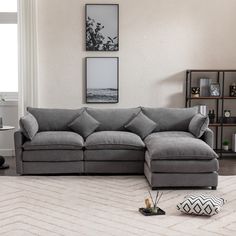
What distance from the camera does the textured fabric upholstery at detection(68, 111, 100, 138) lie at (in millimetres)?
6297

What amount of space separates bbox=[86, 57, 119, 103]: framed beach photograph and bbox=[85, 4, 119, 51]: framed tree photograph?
193mm

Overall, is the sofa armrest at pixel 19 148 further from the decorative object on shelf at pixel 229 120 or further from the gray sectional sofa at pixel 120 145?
the decorative object on shelf at pixel 229 120

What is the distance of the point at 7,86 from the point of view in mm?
7355

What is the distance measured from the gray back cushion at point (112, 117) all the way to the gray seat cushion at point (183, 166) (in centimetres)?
139

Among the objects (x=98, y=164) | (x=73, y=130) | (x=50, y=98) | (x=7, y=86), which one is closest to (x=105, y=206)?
(x=98, y=164)

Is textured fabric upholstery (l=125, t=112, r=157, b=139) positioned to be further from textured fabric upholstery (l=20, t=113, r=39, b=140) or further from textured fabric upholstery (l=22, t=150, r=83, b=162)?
textured fabric upholstery (l=20, t=113, r=39, b=140)

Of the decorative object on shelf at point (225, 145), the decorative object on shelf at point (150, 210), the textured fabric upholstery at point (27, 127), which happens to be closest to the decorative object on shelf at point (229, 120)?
the decorative object on shelf at point (225, 145)

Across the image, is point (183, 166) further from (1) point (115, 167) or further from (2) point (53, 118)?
(2) point (53, 118)

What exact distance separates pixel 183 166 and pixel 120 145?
99 cm

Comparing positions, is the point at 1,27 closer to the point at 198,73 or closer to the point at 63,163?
the point at 63,163

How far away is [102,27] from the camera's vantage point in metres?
A: 7.11

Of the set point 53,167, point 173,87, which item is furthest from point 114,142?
point 173,87

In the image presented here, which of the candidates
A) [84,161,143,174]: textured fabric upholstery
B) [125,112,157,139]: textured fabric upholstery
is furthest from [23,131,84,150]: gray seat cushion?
[125,112,157,139]: textured fabric upholstery

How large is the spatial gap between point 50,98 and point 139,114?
152 centimetres
